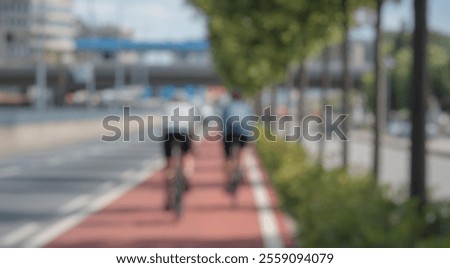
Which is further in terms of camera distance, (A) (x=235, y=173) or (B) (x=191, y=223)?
(A) (x=235, y=173)

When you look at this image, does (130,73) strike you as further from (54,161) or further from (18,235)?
(18,235)

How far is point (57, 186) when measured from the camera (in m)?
20.4

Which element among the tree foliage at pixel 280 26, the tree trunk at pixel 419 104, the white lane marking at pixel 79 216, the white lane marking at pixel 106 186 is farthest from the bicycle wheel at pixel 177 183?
the tree trunk at pixel 419 104

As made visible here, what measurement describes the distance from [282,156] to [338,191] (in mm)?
9681

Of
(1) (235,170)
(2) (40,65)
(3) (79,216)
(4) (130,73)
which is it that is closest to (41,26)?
(2) (40,65)

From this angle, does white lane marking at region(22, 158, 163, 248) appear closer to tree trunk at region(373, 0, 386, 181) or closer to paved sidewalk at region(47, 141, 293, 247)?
paved sidewalk at region(47, 141, 293, 247)

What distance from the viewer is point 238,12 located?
21.0 m

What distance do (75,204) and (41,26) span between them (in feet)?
228

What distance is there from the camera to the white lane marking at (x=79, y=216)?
11.9 meters

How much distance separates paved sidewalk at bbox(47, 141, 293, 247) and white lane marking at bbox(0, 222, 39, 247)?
1.52 ft

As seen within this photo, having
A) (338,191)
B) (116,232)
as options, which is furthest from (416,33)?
(116,232)

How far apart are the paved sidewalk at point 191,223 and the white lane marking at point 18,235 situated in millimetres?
462

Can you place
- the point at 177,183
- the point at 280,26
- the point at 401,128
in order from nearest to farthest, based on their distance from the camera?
the point at 177,183, the point at 280,26, the point at 401,128
